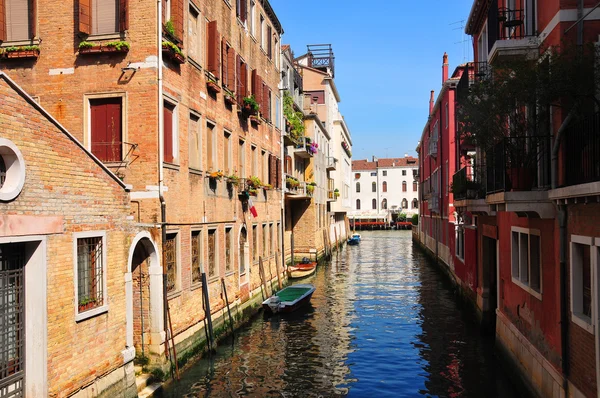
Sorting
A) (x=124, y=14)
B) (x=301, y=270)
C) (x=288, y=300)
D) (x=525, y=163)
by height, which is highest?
(x=124, y=14)

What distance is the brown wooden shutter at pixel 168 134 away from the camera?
36.9ft

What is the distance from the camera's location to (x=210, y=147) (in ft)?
46.7

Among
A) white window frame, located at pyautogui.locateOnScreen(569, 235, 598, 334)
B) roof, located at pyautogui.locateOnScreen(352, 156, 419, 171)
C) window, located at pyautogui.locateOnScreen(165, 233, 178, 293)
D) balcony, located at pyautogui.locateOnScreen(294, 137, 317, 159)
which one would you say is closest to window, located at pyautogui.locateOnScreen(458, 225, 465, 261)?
balcony, located at pyautogui.locateOnScreen(294, 137, 317, 159)

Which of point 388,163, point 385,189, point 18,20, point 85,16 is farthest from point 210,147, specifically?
point 388,163

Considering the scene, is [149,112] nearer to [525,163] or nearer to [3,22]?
[3,22]

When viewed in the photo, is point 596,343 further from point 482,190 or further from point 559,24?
point 482,190

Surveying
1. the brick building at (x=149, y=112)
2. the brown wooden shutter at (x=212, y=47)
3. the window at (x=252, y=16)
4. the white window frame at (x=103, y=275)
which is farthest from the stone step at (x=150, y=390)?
the window at (x=252, y=16)

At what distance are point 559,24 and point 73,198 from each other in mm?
7455

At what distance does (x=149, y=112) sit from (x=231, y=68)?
534cm

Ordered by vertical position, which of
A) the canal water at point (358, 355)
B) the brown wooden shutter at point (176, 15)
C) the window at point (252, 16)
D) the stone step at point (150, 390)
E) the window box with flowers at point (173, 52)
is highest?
the window at point (252, 16)

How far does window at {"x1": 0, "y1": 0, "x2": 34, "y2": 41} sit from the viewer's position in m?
11.0

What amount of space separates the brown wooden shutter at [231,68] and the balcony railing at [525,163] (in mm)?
8807

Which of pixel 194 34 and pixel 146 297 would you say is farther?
pixel 194 34

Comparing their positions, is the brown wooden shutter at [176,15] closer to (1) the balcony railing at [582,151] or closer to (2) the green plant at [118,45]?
(2) the green plant at [118,45]
